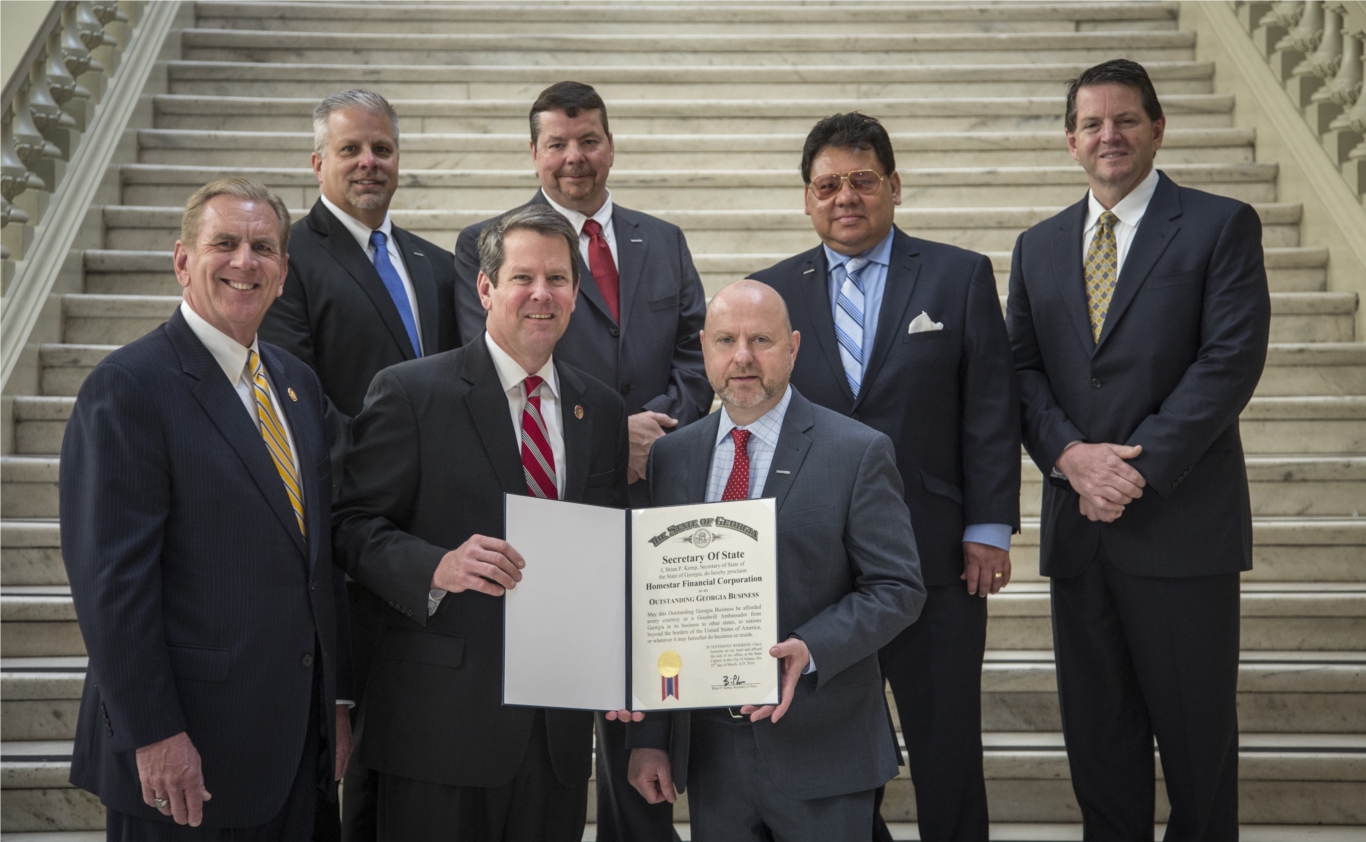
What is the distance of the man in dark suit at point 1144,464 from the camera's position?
2703mm

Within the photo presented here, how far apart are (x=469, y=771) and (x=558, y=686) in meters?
0.26

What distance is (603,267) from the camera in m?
3.01

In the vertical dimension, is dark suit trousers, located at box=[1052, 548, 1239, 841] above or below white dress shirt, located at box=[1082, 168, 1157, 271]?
below

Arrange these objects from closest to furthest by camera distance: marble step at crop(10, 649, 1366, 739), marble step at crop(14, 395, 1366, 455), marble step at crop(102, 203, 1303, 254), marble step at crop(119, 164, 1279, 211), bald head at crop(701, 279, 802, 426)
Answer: bald head at crop(701, 279, 802, 426) < marble step at crop(10, 649, 1366, 739) < marble step at crop(14, 395, 1366, 455) < marble step at crop(102, 203, 1303, 254) < marble step at crop(119, 164, 1279, 211)

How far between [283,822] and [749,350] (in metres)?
1.22

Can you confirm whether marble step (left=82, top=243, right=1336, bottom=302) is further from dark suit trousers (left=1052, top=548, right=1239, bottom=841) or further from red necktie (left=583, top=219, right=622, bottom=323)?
dark suit trousers (left=1052, top=548, right=1239, bottom=841)

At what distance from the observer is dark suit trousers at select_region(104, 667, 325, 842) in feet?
6.48

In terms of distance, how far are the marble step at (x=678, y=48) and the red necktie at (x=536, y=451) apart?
460cm

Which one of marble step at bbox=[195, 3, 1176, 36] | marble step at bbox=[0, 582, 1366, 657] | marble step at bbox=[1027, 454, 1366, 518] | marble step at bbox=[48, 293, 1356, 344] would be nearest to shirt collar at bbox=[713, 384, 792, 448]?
marble step at bbox=[0, 582, 1366, 657]

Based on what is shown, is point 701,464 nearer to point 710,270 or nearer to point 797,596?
point 797,596

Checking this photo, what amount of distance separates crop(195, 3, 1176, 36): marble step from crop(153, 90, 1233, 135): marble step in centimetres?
86

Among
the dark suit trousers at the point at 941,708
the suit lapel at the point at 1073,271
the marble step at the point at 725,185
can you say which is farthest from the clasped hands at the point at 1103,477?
the marble step at the point at 725,185

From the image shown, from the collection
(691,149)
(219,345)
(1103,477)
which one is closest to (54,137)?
(691,149)

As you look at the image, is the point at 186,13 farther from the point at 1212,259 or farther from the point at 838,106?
the point at 1212,259
